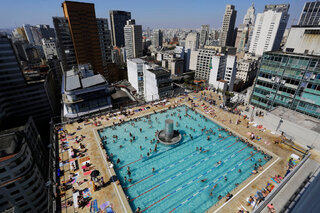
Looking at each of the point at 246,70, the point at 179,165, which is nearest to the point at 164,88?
the point at 179,165

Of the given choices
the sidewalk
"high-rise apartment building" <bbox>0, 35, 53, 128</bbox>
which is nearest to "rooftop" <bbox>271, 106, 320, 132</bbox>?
the sidewalk

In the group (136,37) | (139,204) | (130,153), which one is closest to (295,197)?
(139,204)

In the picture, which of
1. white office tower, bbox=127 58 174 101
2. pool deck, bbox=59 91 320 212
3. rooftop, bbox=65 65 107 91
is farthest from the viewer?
white office tower, bbox=127 58 174 101

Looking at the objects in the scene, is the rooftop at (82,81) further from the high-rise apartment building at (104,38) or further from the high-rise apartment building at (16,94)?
the high-rise apartment building at (104,38)

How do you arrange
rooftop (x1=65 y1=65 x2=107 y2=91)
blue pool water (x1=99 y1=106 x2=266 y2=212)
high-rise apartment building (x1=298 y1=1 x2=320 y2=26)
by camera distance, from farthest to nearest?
high-rise apartment building (x1=298 y1=1 x2=320 y2=26), rooftop (x1=65 y1=65 x2=107 y2=91), blue pool water (x1=99 y1=106 x2=266 y2=212)

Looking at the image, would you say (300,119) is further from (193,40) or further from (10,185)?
(193,40)

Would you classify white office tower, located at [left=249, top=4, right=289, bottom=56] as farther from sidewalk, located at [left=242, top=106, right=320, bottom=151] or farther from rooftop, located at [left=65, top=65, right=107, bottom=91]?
rooftop, located at [left=65, top=65, right=107, bottom=91]

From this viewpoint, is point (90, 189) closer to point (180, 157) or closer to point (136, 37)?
point (180, 157)
